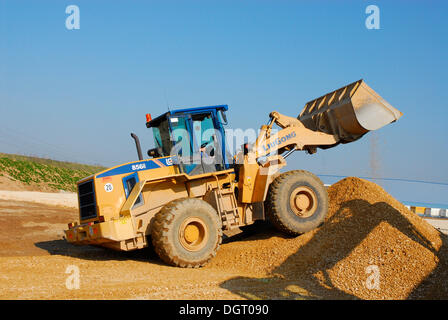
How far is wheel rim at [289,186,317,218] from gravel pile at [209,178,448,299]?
0.51 metres

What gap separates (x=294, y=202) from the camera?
10281 millimetres

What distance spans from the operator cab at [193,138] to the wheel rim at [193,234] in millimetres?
1220

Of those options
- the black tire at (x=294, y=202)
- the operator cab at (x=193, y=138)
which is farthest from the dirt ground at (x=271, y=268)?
the operator cab at (x=193, y=138)

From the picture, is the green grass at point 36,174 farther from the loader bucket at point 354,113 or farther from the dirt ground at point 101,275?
the loader bucket at point 354,113

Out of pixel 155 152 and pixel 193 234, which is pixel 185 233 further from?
pixel 155 152

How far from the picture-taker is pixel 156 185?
9.39 metres

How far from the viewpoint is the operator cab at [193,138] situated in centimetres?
975

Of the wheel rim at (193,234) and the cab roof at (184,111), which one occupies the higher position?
the cab roof at (184,111)

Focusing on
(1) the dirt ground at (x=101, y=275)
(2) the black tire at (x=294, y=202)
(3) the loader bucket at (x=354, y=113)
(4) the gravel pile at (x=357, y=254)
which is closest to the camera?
(1) the dirt ground at (x=101, y=275)

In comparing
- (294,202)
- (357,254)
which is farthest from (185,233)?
(357,254)

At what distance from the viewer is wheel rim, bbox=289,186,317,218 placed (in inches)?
403

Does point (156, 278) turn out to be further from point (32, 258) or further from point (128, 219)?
point (32, 258)
